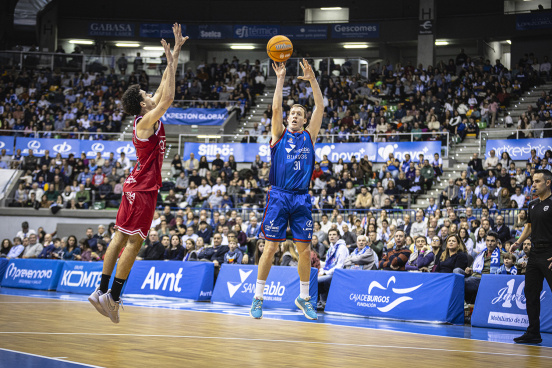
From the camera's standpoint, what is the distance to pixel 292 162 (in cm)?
756

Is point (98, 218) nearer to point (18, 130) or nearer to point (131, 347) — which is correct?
point (18, 130)

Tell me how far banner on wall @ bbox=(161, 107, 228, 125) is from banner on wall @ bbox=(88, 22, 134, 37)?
12303 millimetres

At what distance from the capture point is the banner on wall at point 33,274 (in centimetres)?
1644

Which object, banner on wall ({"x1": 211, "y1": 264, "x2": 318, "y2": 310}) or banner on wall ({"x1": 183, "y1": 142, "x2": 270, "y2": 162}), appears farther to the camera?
banner on wall ({"x1": 183, "y1": 142, "x2": 270, "y2": 162})

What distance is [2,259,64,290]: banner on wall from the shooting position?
647 inches

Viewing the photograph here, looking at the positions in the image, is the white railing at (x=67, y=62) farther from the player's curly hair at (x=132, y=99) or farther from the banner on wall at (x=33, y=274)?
the player's curly hair at (x=132, y=99)

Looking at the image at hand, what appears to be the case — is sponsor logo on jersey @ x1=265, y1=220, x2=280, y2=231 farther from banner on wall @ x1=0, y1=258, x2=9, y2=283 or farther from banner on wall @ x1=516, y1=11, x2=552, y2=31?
banner on wall @ x1=516, y1=11, x2=552, y2=31

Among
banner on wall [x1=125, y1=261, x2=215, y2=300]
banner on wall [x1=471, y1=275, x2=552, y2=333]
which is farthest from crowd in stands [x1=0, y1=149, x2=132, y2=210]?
banner on wall [x1=471, y1=275, x2=552, y2=333]

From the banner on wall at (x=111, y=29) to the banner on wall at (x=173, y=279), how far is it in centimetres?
2716

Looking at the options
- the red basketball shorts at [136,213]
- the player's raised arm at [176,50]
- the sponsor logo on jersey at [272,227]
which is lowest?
the sponsor logo on jersey at [272,227]

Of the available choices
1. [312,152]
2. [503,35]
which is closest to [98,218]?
[312,152]

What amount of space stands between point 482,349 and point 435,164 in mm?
15644

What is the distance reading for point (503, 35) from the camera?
3372 centimetres

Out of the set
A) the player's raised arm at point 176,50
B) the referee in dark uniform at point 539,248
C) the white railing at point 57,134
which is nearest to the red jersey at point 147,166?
the player's raised arm at point 176,50
